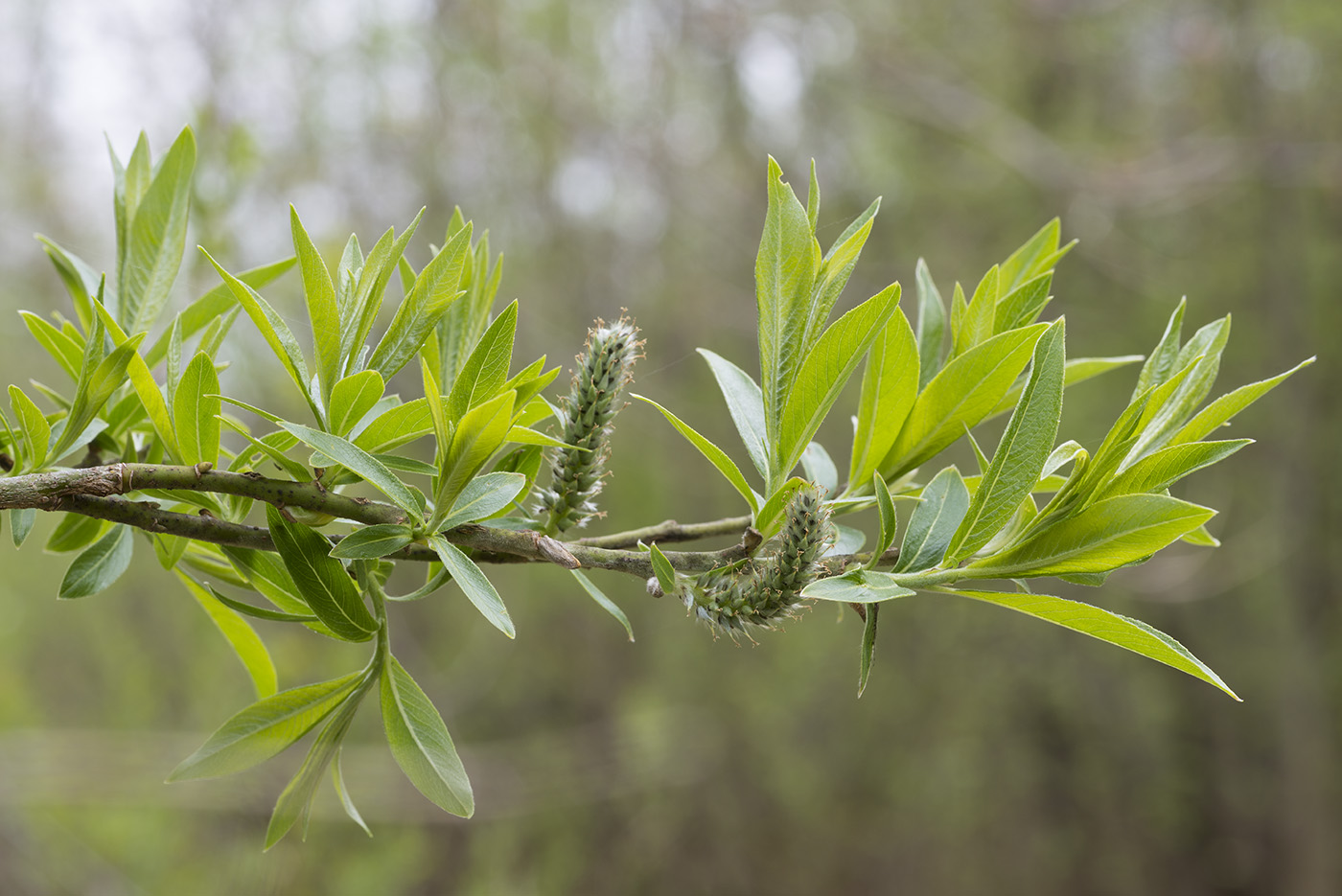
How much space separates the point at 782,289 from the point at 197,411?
21 centimetres

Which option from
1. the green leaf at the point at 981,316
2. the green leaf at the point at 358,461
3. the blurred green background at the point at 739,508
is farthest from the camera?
the blurred green background at the point at 739,508

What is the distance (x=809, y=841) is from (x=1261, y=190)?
2767 mm

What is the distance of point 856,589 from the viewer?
0.28 meters

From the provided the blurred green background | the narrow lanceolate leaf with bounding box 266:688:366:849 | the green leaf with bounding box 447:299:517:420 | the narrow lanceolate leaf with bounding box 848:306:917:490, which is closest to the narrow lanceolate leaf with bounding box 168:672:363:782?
the narrow lanceolate leaf with bounding box 266:688:366:849

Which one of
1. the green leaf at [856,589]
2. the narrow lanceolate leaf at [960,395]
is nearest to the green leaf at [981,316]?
the narrow lanceolate leaf at [960,395]

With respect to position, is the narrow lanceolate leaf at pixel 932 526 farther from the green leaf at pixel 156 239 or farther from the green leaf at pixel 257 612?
the green leaf at pixel 156 239

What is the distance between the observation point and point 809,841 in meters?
3.47

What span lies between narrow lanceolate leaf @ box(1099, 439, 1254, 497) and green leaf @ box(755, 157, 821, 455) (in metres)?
0.12

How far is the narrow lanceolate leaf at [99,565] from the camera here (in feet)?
1.20

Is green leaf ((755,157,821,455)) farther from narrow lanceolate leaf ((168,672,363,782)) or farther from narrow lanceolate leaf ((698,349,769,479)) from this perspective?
narrow lanceolate leaf ((168,672,363,782))

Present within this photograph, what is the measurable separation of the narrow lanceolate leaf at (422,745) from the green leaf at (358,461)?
6cm

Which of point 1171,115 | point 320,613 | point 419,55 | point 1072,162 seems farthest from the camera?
point 1171,115

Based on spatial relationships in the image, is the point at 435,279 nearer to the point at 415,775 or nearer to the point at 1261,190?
the point at 415,775

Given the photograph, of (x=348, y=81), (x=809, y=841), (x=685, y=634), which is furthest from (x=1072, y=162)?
(x=809, y=841)
